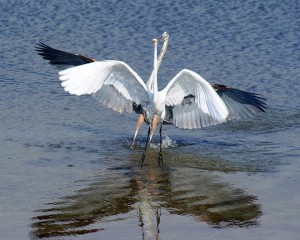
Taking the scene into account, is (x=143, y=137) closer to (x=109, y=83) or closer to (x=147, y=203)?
(x=109, y=83)

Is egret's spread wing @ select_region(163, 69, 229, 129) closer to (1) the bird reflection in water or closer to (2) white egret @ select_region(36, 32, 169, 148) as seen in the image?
(2) white egret @ select_region(36, 32, 169, 148)

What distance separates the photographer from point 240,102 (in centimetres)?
1138

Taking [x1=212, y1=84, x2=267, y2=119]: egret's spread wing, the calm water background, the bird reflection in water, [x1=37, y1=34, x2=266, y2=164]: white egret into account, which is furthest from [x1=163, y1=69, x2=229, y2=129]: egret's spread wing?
the bird reflection in water

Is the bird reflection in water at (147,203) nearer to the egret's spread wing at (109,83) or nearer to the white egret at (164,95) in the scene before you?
the white egret at (164,95)

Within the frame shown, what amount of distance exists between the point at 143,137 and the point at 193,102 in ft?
4.98

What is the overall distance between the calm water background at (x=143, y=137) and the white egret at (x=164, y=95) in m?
0.54

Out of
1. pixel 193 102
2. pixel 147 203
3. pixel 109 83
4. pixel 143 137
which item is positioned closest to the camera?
pixel 147 203

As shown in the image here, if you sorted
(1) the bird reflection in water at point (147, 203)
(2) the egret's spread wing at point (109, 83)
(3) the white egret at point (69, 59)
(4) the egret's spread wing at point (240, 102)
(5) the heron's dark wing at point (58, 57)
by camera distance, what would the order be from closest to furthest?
(1) the bird reflection in water at point (147, 203), (2) the egret's spread wing at point (109, 83), (4) the egret's spread wing at point (240, 102), (3) the white egret at point (69, 59), (5) the heron's dark wing at point (58, 57)

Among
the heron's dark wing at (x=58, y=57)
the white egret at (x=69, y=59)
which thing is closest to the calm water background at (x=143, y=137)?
the white egret at (x=69, y=59)

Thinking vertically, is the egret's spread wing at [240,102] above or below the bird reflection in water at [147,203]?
above

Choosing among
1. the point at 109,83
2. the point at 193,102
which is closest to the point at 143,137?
the point at 193,102

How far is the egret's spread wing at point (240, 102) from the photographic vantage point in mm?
11281

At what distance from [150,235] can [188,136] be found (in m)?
4.65

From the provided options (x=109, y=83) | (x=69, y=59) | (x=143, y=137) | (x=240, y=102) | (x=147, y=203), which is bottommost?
(x=147, y=203)
